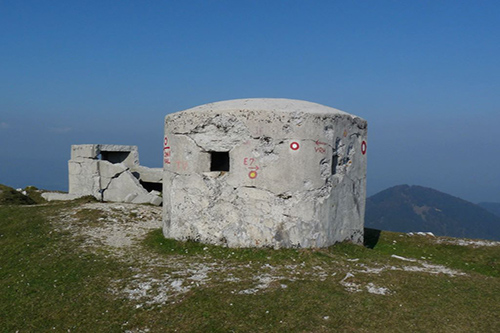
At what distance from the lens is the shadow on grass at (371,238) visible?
11.5m

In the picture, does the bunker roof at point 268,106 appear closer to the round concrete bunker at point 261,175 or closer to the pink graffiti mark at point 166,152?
the round concrete bunker at point 261,175

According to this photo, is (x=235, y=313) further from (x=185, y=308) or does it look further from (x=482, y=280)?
(x=482, y=280)

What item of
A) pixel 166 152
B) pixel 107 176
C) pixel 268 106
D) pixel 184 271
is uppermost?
pixel 268 106

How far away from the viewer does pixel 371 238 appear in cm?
1239

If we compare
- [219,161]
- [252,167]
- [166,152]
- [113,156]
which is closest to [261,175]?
[252,167]

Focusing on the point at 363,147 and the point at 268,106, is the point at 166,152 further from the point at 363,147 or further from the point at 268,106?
the point at 363,147

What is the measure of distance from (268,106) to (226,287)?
161 inches

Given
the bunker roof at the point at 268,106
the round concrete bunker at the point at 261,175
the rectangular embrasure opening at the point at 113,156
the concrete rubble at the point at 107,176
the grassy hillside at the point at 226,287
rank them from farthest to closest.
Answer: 1. the rectangular embrasure opening at the point at 113,156
2. the concrete rubble at the point at 107,176
3. the bunker roof at the point at 268,106
4. the round concrete bunker at the point at 261,175
5. the grassy hillside at the point at 226,287

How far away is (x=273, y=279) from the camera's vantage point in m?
7.41

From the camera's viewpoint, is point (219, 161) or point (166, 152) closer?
point (166, 152)

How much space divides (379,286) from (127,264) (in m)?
4.87

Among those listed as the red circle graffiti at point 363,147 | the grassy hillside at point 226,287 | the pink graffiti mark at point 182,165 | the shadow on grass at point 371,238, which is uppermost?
the red circle graffiti at point 363,147

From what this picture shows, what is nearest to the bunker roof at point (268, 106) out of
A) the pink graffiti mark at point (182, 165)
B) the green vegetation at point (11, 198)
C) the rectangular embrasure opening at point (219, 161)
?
the pink graffiti mark at point (182, 165)

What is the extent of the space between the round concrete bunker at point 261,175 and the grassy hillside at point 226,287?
1.51ft
